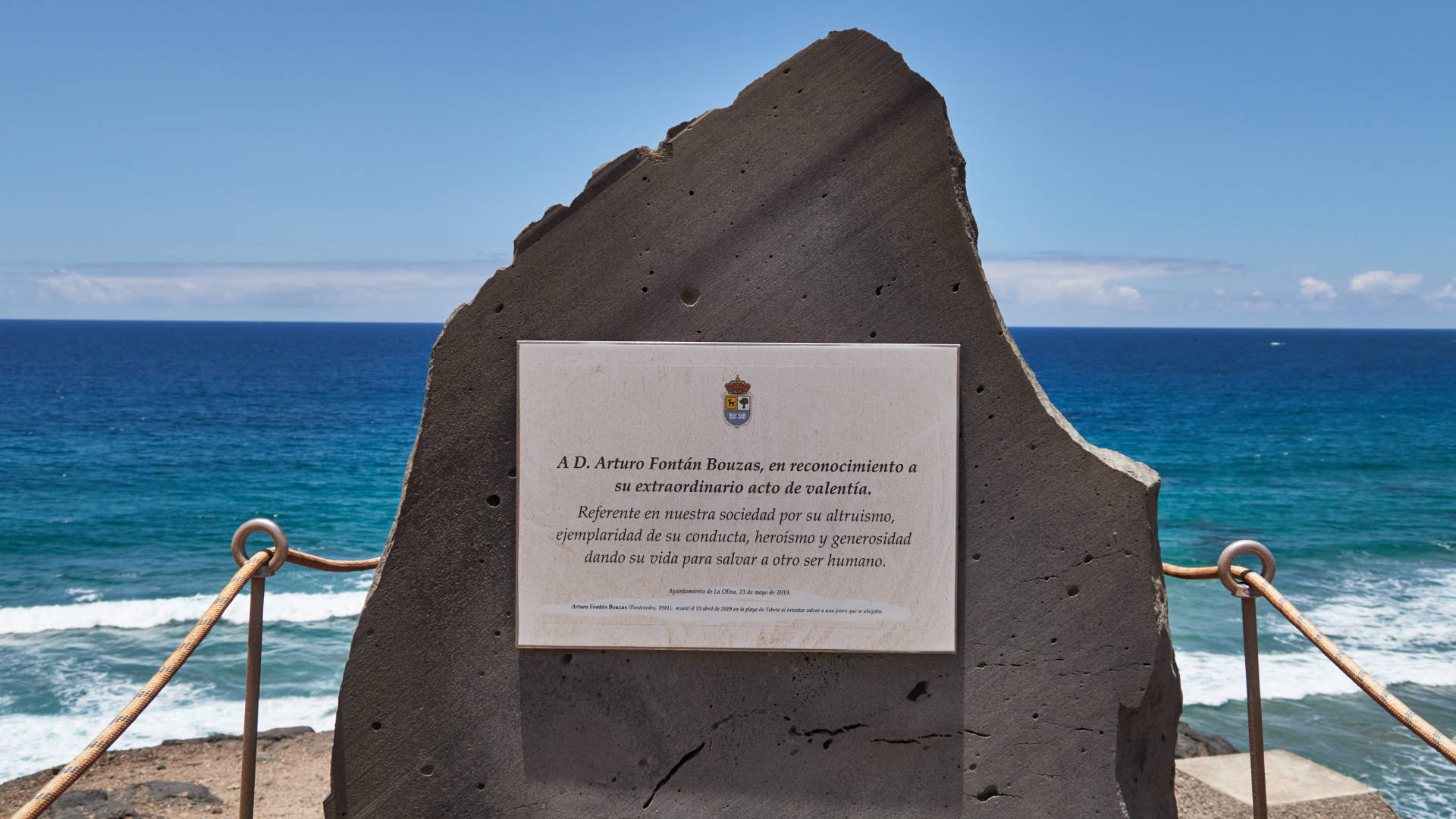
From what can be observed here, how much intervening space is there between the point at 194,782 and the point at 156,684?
15.4 ft

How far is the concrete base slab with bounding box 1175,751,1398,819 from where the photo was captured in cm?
560

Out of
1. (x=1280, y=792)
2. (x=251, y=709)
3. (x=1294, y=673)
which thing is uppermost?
(x=251, y=709)

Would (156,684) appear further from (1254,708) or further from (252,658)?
(1254,708)

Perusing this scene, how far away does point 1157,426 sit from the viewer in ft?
133

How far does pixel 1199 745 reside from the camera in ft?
26.8

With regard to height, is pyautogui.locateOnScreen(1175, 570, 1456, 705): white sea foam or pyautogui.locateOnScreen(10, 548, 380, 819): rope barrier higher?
pyautogui.locateOnScreen(10, 548, 380, 819): rope barrier

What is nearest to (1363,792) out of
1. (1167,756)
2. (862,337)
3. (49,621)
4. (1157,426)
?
(1167,756)

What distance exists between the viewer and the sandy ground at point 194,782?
5898 mm

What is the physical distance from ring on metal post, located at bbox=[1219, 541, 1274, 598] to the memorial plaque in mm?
967

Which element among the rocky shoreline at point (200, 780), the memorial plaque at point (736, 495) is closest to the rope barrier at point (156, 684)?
the memorial plaque at point (736, 495)

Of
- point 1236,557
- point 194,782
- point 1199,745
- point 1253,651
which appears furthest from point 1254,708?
point 194,782

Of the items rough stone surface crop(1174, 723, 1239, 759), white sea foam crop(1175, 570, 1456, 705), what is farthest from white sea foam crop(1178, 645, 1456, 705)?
rough stone surface crop(1174, 723, 1239, 759)

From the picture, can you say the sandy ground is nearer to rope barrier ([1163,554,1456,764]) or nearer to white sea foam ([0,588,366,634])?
white sea foam ([0,588,366,634])

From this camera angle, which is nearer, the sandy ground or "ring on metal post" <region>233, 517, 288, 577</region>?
"ring on metal post" <region>233, 517, 288, 577</region>
